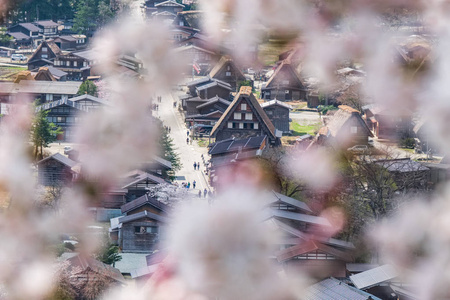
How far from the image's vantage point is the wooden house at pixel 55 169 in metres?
6.33

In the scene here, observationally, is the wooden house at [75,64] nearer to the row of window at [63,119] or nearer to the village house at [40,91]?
the village house at [40,91]

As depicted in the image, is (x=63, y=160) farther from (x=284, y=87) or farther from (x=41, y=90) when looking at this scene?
(x=284, y=87)

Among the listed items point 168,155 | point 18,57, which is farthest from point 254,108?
point 18,57

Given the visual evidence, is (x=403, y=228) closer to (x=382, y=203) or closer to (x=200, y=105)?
(x=382, y=203)

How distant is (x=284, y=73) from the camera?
1153cm

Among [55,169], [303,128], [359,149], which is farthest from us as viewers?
[303,128]

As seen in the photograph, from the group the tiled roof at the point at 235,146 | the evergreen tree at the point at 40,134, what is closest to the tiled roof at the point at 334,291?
the tiled roof at the point at 235,146

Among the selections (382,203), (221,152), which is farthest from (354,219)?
(221,152)

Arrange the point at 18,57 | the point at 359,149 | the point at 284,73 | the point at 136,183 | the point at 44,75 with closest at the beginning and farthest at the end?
the point at 136,183
the point at 359,149
the point at 284,73
the point at 44,75
the point at 18,57

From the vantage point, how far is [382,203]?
529 cm

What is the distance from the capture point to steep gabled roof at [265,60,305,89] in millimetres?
11383

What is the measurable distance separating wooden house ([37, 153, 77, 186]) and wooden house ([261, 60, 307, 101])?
5.49 meters

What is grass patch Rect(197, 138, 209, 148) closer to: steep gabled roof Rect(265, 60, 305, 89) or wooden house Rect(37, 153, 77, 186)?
steep gabled roof Rect(265, 60, 305, 89)

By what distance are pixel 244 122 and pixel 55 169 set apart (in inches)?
113
